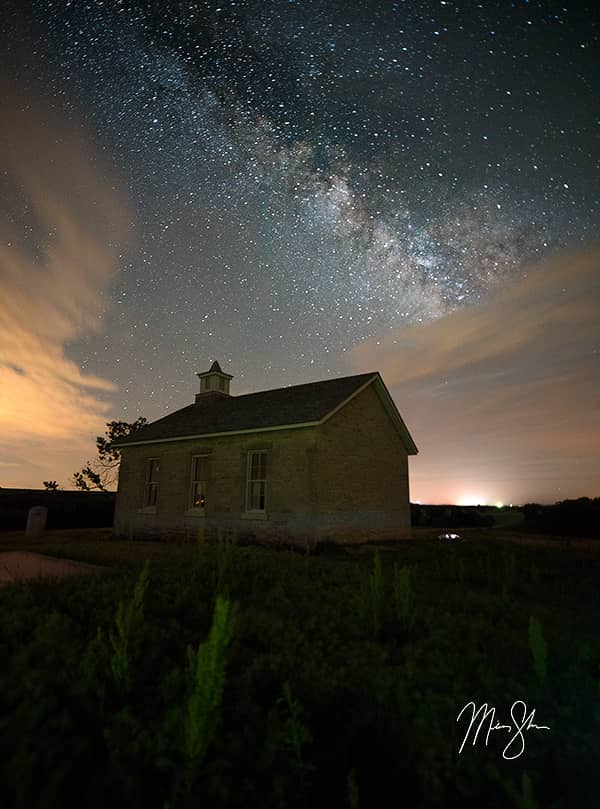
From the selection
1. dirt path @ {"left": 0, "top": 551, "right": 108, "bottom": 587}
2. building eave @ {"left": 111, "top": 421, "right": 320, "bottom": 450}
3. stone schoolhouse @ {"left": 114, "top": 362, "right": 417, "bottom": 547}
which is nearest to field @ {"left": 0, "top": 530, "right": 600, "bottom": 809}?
dirt path @ {"left": 0, "top": 551, "right": 108, "bottom": 587}

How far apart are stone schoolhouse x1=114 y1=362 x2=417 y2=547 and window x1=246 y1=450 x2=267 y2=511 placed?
0.03m

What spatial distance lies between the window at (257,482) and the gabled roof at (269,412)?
1.07 meters

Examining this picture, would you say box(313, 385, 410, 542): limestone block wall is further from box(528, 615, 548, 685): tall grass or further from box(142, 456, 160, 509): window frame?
box(528, 615, 548, 685): tall grass

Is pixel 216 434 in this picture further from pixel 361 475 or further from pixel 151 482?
pixel 361 475

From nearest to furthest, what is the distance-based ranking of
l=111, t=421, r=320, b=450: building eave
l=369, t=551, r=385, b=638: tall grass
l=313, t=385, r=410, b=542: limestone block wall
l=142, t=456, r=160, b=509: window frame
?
l=369, t=551, r=385, b=638: tall grass < l=111, t=421, r=320, b=450: building eave < l=313, t=385, r=410, b=542: limestone block wall < l=142, t=456, r=160, b=509: window frame

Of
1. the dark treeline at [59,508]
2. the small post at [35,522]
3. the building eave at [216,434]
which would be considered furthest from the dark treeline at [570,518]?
the dark treeline at [59,508]

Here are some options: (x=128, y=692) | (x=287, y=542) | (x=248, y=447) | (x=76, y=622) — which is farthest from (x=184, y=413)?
(x=128, y=692)

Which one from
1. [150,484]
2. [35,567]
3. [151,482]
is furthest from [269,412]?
[35,567]

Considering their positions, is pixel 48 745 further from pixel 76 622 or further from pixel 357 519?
pixel 357 519

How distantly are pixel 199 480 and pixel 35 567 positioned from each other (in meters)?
8.66
